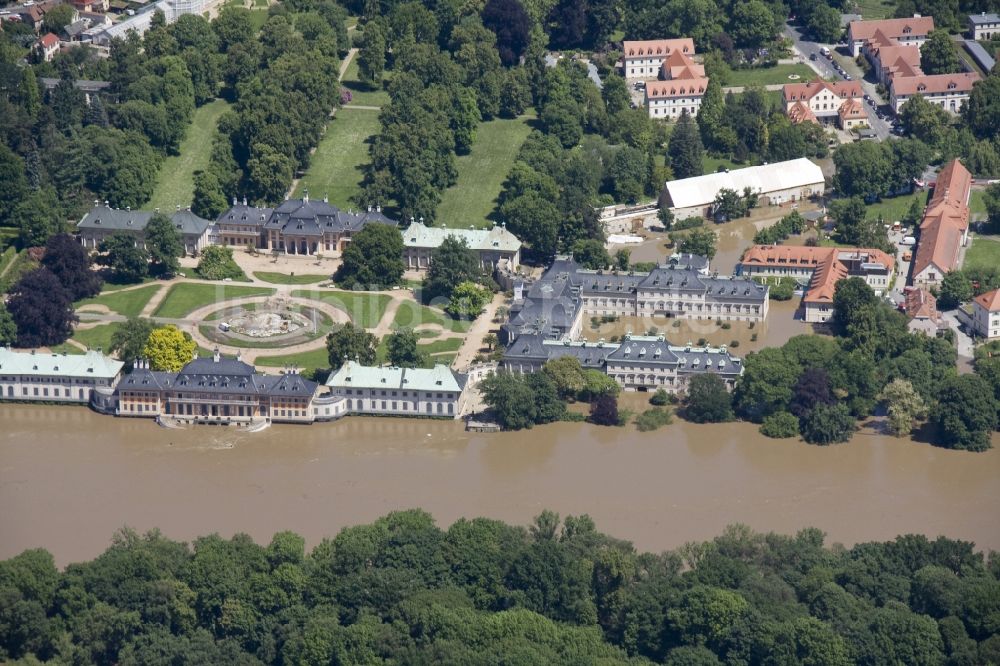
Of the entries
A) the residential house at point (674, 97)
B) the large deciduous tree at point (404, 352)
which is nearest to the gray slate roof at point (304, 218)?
the large deciduous tree at point (404, 352)

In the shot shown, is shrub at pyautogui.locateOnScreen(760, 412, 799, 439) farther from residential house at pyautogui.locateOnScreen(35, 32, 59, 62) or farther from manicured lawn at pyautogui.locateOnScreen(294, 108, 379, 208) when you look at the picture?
residential house at pyautogui.locateOnScreen(35, 32, 59, 62)

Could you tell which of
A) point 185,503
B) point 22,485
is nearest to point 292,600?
point 185,503

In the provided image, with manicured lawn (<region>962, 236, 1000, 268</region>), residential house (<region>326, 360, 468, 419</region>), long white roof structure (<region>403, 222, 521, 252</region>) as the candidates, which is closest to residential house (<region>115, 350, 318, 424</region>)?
residential house (<region>326, 360, 468, 419</region>)

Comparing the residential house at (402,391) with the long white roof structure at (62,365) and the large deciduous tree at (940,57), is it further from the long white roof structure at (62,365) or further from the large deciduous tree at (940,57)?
the large deciduous tree at (940,57)

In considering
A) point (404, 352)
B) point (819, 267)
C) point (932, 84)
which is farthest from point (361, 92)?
point (404, 352)

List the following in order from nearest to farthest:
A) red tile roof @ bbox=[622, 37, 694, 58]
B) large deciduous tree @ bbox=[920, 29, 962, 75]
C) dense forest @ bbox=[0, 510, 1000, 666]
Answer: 1. dense forest @ bbox=[0, 510, 1000, 666]
2. large deciduous tree @ bbox=[920, 29, 962, 75]
3. red tile roof @ bbox=[622, 37, 694, 58]

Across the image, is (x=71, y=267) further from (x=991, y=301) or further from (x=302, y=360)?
(x=991, y=301)

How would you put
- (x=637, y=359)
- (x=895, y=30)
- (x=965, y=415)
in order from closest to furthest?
1. (x=965, y=415)
2. (x=637, y=359)
3. (x=895, y=30)
